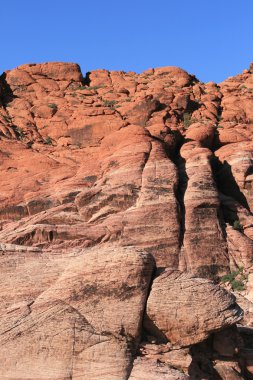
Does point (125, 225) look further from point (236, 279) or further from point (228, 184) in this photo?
point (228, 184)

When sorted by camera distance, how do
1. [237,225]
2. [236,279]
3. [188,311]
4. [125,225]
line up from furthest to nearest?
[237,225] → [125,225] → [236,279] → [188,311]

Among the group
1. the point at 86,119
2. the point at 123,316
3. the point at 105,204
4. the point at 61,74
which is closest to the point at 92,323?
the point at 123,316

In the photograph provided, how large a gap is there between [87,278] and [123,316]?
3.97 feet

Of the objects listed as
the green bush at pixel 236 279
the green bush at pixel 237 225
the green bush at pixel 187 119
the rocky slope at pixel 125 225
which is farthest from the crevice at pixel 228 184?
the green bush at pixel 187 119

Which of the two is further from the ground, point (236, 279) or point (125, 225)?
point (125, 225)

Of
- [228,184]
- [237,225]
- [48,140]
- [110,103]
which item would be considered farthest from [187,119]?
[237,225]

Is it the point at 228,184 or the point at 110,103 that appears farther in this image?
the point at 110,103

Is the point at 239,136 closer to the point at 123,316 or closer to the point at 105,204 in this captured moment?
the point at 105,204

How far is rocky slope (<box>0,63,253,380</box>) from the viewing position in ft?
43.3

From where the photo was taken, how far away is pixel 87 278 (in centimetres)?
1385

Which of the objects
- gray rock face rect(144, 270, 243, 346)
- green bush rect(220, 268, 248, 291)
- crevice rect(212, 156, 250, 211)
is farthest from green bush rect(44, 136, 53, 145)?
gray rock face rect(144, 270, 243, 346)

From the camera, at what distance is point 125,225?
31.5 m

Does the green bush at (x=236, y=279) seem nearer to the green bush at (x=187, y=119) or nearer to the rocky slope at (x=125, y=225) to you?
the rocky slope at (x=125, y=225)

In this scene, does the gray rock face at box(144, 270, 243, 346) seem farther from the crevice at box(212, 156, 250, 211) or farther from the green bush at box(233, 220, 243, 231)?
the crevice at box(212, 156, 250, 211)
